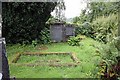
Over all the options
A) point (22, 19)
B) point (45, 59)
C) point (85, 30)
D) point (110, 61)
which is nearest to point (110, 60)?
point (110, 61)

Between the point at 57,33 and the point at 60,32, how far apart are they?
0.17m

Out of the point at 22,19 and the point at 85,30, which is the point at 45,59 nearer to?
the point at 22,19

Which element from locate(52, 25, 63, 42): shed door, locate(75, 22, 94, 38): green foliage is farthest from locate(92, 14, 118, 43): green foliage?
locate(52, 25, 63, 42): shed door

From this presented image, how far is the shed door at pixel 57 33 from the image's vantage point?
1155cm

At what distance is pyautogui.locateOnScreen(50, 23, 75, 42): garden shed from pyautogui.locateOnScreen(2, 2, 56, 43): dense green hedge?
3.52 ft

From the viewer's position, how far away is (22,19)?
34.0 feet

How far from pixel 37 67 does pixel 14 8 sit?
4.42 m

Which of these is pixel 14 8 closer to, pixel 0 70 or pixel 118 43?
pixel 118 43

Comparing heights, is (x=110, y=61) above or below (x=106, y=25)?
below

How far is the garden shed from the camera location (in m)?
11.6

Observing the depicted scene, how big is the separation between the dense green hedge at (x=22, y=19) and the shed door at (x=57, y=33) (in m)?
1.11

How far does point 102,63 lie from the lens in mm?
5562

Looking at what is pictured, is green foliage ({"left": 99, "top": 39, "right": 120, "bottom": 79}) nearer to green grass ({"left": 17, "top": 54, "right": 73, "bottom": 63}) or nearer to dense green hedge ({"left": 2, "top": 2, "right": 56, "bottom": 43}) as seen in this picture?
green grass ({"left": 17, "top": 54, "right": 73, "bottom": 63})

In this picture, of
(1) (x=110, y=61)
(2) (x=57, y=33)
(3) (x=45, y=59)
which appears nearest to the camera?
(1) (x=110, y=61)
